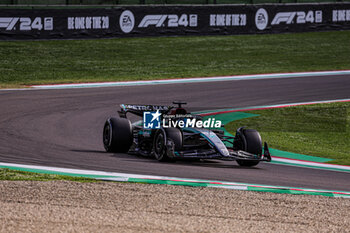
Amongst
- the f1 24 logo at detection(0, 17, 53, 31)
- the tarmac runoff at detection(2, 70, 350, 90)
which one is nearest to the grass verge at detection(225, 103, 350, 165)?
the tarmac runoff at detection(2, 70, 350, 90)

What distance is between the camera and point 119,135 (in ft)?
42.7

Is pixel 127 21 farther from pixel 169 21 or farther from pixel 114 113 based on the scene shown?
pixel 114 113

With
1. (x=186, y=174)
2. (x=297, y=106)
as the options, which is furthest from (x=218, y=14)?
(x=186, y=174)

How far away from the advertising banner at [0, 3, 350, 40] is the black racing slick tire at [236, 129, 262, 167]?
54.4 feet

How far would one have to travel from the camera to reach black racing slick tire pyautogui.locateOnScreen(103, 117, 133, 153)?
13000 mm

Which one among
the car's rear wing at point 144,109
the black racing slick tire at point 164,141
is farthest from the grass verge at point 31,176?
the car's rear wing at point 144,109

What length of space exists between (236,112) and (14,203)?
11851 mm

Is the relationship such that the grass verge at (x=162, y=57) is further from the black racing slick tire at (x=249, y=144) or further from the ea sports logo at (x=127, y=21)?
the black racing slick tire at (x=249, y=144)

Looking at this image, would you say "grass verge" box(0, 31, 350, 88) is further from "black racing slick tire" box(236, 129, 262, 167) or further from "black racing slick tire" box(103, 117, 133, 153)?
"black racing slick tire" box(236, 129, 262, 167)

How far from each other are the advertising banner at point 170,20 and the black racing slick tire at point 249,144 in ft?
54.4

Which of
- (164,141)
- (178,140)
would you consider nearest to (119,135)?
(164,141)

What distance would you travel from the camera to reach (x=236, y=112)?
19.4 m

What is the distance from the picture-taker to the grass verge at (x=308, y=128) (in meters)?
14.8

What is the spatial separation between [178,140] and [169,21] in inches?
759
